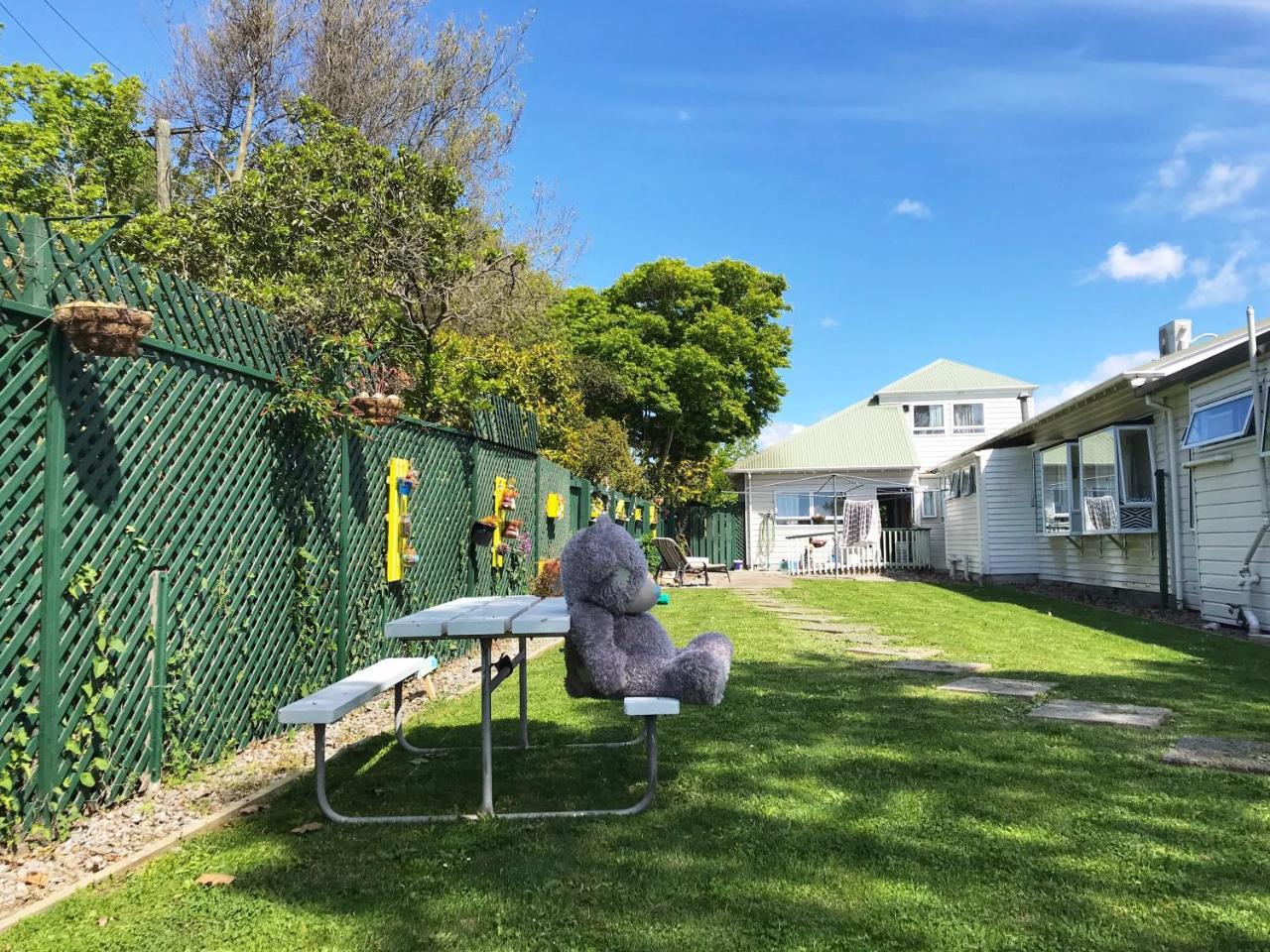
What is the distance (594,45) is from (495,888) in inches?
586

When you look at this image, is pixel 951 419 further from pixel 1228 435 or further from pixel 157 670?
pixel 157 670

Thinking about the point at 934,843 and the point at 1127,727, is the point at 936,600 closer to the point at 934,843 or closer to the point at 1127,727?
the point at 1127,727

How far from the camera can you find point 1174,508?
11078 mm

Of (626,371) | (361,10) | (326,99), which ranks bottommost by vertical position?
(626,371)

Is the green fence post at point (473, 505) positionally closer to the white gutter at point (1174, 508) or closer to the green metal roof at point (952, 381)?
the white gutter at point (1174, 508)

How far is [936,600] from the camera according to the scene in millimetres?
13273

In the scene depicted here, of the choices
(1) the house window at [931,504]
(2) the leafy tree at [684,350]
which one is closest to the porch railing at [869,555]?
(1) the house window at [931,504]

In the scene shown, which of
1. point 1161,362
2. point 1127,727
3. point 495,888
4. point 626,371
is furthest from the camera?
point 626,371

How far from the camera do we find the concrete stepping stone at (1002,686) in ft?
18.0

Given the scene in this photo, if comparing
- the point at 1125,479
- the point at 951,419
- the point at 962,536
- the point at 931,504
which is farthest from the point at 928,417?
the point at 1125,479

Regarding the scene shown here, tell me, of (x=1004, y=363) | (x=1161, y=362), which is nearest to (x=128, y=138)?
(x=1161, y=362)

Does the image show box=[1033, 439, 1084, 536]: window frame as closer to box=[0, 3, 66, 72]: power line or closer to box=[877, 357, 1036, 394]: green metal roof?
box=[877, 357, 1036, 394]: green metal roof

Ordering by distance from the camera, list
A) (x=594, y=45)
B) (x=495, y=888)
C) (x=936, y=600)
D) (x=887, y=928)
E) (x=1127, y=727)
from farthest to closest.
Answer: (x=594, y=45), (x=936, y=600), (x=1127, y=727), (x=495, y=888), (x=887, y=928)

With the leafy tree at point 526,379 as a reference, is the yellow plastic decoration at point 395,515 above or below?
below
